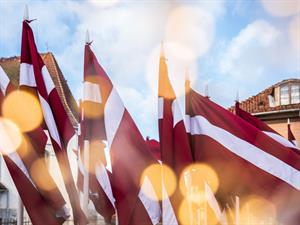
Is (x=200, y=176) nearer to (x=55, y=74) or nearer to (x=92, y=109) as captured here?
(x=92, y=109)

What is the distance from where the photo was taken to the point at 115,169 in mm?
8922

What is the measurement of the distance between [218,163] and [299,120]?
22956 mm

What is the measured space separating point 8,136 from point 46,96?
0.85m

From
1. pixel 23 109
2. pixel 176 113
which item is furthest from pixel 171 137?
pixel 23 109

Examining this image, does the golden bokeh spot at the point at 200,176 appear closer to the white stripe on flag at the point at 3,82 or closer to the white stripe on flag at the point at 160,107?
the white stripe on flag at the point at 160,107

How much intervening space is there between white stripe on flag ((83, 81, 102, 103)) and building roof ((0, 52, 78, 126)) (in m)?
20.9

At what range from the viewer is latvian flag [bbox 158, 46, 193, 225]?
884 centimetres

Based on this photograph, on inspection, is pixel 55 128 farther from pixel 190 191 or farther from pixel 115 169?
pixel 190 191

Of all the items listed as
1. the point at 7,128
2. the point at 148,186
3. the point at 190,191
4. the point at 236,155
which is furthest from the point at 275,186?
the point at 7,128

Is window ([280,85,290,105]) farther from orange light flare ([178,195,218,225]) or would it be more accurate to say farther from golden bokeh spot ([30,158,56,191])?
golden bokeh spot ([30,158,56,191])

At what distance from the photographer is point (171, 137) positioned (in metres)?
9.37

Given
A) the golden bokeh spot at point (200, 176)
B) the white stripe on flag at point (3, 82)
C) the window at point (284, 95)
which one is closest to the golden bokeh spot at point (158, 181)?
the golden bokeh spot at point (200, 176)

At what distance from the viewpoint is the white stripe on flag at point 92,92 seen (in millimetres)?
9094

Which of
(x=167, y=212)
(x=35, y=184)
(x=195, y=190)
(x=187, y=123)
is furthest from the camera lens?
(x=195, y=190)
